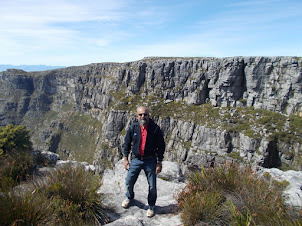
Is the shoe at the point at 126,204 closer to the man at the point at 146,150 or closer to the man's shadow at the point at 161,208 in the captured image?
the man at the point at 146,150

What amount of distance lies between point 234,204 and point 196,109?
53797mm

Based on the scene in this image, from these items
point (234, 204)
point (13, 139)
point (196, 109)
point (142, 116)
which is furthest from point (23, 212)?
point (196, 109)

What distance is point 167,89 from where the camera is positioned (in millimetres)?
64812

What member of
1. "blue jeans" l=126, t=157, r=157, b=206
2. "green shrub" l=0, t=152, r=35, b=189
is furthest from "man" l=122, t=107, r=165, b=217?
"green shrub" l=0, t=152, r=35, b=189

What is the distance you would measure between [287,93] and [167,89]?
3427 centimetres

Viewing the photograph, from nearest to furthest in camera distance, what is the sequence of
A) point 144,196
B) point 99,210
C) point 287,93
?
point 99,210
point 144,196
point 287,93

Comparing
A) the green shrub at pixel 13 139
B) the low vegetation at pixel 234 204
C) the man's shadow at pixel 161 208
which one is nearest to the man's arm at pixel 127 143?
the man's shadow at pixel 161 208

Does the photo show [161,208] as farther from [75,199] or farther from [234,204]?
[75,199]

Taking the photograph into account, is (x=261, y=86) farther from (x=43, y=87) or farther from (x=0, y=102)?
(x=0, y=102)

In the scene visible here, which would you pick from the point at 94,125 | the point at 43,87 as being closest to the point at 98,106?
the point at 94,125

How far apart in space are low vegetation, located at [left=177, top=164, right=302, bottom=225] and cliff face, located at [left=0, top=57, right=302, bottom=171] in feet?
140

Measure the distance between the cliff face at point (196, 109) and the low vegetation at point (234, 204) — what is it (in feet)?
140

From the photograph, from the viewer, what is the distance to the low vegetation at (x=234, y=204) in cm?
411

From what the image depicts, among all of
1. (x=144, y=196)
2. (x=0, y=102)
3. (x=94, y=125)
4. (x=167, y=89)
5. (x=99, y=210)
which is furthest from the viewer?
(x=0, y=102)
